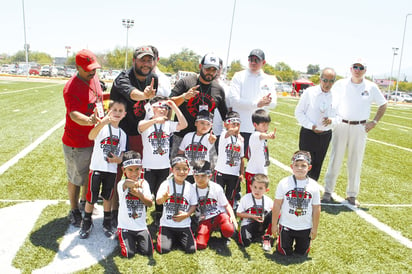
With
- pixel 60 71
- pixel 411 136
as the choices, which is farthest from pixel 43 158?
pixel 60 71

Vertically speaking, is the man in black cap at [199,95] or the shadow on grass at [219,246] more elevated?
the man in black cap at [199,95]

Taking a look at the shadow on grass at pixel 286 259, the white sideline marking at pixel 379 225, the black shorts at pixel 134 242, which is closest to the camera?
the black shorts at pixel 134 242

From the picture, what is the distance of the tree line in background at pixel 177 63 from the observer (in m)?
81.1

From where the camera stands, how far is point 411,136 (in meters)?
14.7

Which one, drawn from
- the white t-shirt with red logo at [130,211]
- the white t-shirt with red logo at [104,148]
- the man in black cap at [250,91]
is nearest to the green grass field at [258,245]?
the white t-shirt with red logo at [130,211]

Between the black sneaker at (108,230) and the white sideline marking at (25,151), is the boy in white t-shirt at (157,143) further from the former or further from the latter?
the white sideline marking at (25,151)

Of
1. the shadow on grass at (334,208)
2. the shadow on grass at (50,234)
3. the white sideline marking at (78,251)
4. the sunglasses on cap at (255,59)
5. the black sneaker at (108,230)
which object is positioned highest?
the sunglasses on cap at (255,59)

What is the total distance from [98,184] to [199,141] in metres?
1.37

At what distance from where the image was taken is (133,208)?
12.0 ft

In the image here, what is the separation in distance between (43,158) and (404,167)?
9.05 m

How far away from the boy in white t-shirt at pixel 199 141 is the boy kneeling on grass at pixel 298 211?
1.10m

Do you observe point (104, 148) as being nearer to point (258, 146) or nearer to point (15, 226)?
point (15, 226)

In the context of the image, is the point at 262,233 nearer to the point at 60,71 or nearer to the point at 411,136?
the point at 411,136

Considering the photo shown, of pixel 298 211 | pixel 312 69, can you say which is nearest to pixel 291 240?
pixel 298 211
